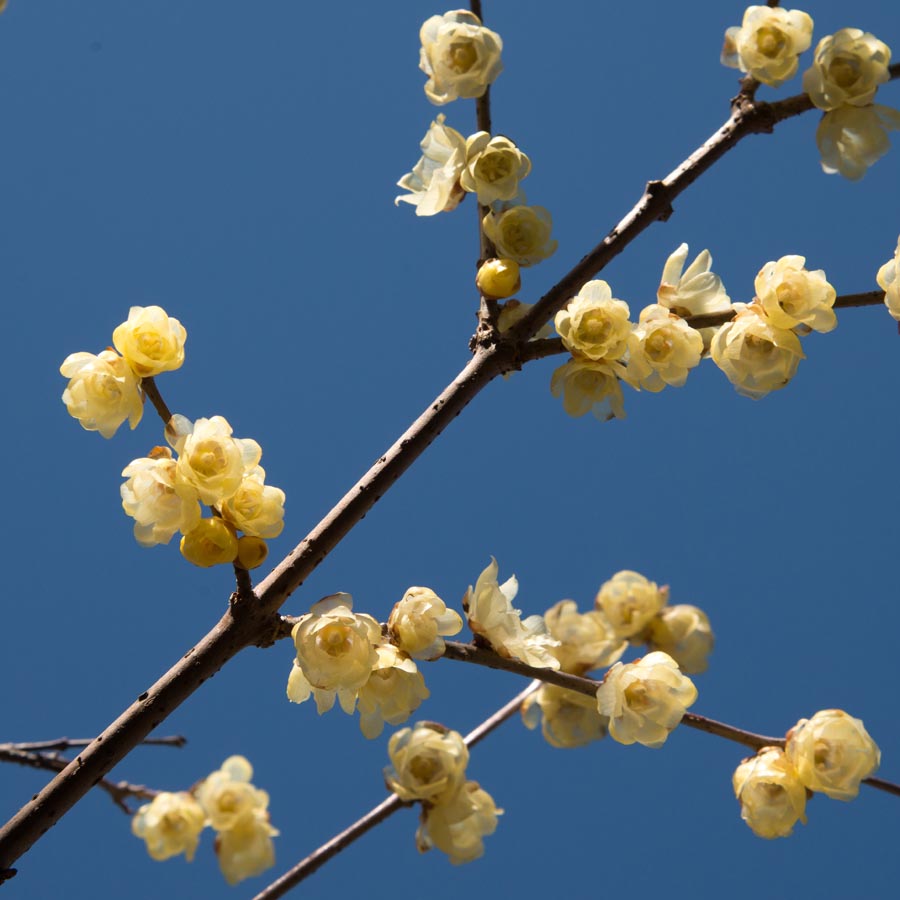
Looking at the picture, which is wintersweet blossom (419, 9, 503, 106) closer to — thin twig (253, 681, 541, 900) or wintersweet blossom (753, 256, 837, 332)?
wintersweet blossom (753, 256, 837, 332)

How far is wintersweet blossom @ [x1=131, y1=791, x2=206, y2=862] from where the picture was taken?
1.68 m

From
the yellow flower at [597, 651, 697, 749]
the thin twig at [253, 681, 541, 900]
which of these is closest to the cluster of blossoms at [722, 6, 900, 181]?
the yellow flower at [597, 651, 697, 749]

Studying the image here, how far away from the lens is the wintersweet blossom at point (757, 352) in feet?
3.16

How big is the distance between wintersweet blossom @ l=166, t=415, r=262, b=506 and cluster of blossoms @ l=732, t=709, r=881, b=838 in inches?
22.4

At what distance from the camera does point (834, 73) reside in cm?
103

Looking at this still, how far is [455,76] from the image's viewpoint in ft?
3.55

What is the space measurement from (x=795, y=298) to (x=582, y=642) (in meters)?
0.64

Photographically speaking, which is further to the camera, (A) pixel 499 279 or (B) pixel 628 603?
(B) pixel 628 603

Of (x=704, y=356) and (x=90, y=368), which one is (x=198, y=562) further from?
(x=704, y=356)

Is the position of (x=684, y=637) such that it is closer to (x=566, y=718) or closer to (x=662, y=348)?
(x=566, y=718)

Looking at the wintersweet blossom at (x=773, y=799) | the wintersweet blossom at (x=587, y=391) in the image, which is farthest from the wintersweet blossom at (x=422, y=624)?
the wintersweet blossom at (x=773, y=799)

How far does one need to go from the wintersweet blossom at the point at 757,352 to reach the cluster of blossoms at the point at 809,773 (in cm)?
33

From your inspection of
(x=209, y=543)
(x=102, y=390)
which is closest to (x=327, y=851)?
(x=209, y=543)

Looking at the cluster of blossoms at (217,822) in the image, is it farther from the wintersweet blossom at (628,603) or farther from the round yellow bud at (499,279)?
the round yellow bud at (499,279)
